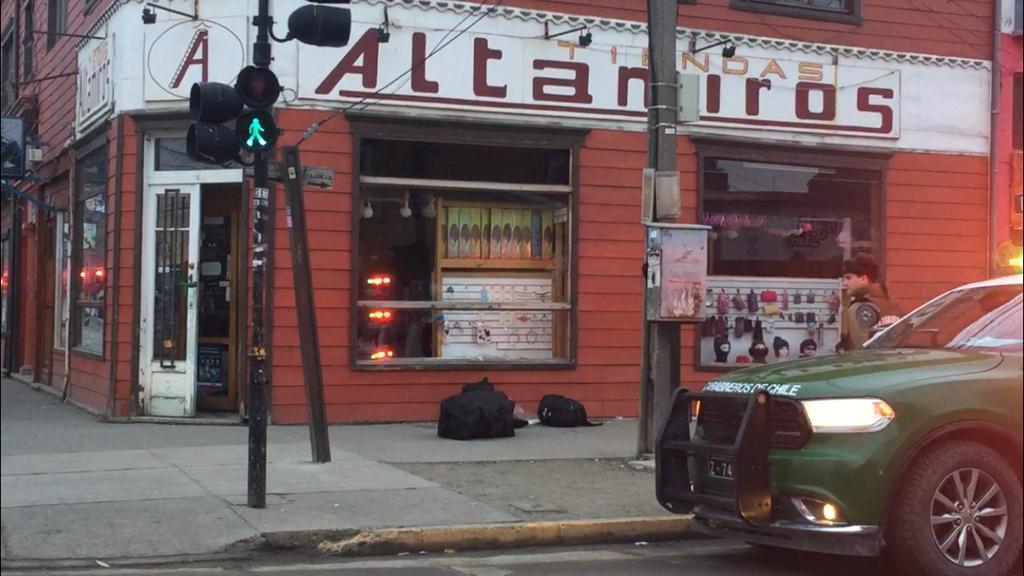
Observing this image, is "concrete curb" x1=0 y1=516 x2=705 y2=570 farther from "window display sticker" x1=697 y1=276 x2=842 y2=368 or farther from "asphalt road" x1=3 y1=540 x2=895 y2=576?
"window display sticker" x1=697 y1=276 x2=842 y2=368

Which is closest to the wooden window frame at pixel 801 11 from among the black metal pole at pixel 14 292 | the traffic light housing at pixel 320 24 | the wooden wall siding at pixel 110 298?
the traffic light housing at pixel 320 24

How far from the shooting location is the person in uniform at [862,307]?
1012cm

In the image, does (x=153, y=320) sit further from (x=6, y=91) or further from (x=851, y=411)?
(x=6, y=91)

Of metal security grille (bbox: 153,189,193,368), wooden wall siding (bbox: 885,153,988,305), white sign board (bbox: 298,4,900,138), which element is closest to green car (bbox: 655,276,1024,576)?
white sign board (bbox: 298,4,900,138)

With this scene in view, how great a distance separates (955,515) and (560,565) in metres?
2.39

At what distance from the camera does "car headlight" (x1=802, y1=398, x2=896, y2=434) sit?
6.21m

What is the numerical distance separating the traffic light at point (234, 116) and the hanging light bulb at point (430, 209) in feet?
16.6

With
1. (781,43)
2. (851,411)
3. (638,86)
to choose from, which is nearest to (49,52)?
(638,86)

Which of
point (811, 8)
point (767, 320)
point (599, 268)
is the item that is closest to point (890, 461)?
point (599, 268)

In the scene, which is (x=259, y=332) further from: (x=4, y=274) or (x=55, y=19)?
(x=4, y=274)

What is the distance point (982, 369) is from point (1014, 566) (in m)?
1.21

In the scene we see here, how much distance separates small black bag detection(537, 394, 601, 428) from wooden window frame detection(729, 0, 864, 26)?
17.7ft

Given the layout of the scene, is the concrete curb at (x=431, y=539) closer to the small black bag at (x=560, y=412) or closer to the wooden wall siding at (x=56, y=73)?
the small black bag at (x=560, y=412)

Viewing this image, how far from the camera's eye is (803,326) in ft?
48.1
